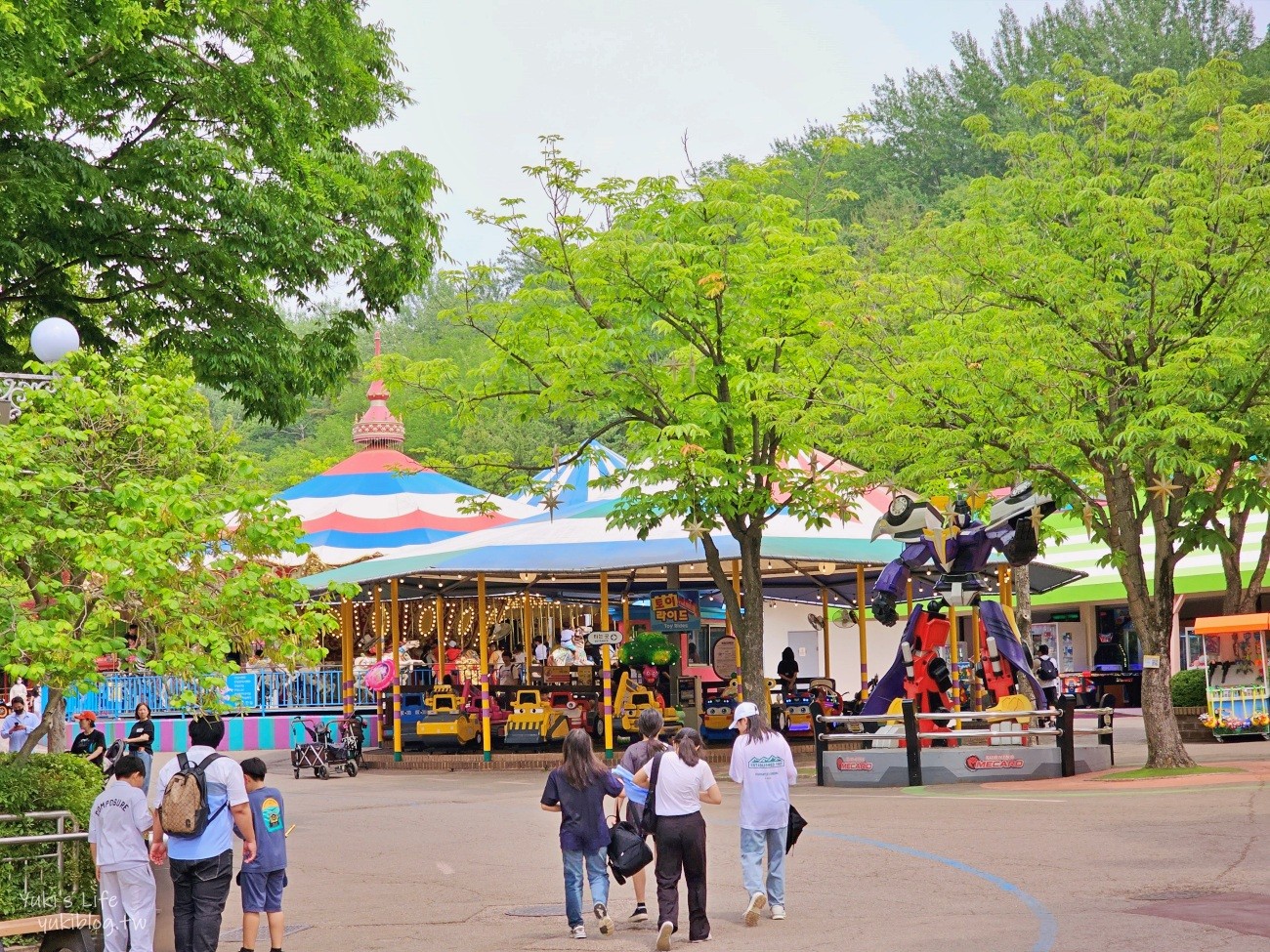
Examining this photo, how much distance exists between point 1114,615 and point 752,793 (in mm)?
32415

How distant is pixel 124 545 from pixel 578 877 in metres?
4.03

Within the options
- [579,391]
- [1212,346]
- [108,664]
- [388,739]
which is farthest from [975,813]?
[108,664]

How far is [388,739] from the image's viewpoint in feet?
101

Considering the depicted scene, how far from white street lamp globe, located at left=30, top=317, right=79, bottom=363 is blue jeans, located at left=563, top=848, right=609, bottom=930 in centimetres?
549

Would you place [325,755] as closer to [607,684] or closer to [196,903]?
[607,684]

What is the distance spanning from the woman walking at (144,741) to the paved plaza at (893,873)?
1.64 meters

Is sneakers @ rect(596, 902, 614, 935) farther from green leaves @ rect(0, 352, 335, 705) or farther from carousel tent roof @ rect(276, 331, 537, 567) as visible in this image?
carousel tent roof @ rect(276, 331, 537, 567)

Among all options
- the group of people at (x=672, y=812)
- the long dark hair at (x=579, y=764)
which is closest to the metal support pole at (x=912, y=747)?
the group of people at (x=672, y=812)

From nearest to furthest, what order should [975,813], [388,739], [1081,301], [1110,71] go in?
[975,813] → [1081,301] → [388,739] → [1110,71]

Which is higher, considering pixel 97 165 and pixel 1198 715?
pixel 97 165

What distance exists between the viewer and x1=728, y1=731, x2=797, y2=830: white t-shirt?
11.6 metres

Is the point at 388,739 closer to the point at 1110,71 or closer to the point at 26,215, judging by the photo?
the point at 26,215

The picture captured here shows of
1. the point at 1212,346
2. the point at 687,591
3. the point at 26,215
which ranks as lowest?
the point at 687,591

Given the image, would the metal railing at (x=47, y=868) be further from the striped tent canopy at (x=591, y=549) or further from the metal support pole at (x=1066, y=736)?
the striped tent canopy at (x=591, y=549)
